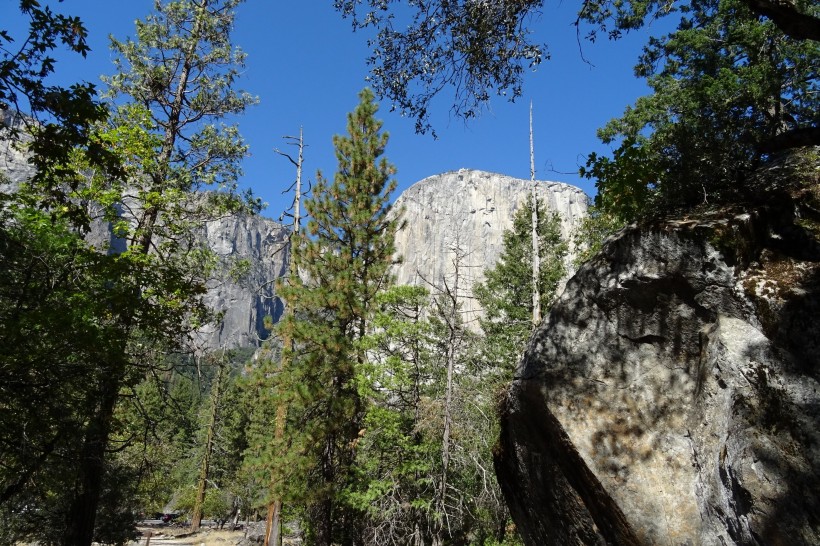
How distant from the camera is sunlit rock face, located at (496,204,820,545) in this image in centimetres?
267

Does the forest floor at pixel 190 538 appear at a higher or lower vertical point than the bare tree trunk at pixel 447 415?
lower

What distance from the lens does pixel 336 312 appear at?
12.2 metres

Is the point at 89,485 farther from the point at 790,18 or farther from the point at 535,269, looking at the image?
the point at 535,269

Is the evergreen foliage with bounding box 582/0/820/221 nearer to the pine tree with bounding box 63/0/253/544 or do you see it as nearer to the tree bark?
the tree bark

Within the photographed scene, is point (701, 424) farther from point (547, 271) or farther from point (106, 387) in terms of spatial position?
point (547, 271)

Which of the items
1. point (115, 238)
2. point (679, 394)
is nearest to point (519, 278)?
point (115, 238)

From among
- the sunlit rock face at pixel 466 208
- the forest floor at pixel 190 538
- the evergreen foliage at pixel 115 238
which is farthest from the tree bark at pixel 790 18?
the sunlit rock face at pixel 466 208

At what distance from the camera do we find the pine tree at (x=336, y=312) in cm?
1100

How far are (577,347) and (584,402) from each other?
0.48m

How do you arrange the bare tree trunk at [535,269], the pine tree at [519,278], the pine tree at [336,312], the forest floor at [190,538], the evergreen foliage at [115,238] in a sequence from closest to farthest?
1. the evergreen foliage at [115,238]
2. the pine tree at [336,312]
3. the bare tree trunk at [535,269]
4. the pine tree at [519,278]
5. the forest floor at [190,538]

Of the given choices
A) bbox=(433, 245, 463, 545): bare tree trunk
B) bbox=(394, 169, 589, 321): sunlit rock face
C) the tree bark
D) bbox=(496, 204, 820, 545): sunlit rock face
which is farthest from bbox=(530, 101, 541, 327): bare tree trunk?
bbox=(394, 169, 589, 321): sunlit rock face

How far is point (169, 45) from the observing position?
1003 cm

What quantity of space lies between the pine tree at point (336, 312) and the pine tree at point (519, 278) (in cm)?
677

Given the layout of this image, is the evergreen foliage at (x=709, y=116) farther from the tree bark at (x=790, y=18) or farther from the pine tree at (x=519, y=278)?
the pine tree at (x=519, y=278)
